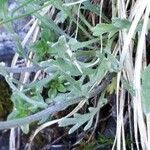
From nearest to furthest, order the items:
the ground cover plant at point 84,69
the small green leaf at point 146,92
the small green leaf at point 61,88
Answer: the small green leaf at point 146,92, the ground cover plant at point 84,69, the small green leaf at point 61,88

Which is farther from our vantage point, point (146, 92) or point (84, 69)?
point (84, 69)

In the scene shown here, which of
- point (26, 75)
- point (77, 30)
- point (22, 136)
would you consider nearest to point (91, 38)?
point (77, 30)

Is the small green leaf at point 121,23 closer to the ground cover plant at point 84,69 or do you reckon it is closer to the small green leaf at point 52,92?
the ground cover plant at point 84,69

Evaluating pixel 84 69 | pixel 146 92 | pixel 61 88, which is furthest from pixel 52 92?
pixel 146 92

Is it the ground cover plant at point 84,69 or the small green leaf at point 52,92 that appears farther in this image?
the small green leaf at point 52,92

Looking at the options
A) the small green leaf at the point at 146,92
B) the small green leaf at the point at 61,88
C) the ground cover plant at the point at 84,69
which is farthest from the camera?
the small green leaf at the point at 61,88

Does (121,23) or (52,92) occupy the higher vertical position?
(121,23)

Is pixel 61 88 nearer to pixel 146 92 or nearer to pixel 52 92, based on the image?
pixel 52 92

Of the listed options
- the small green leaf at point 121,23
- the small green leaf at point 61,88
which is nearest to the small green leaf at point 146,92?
the small green leaf at point 121,23

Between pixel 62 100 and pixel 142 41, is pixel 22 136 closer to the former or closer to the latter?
pixel 62 100
